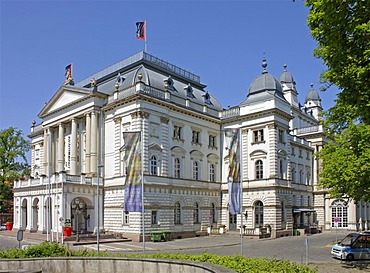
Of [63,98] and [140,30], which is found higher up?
[140,30]

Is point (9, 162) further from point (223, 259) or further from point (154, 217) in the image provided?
point (223, 259)

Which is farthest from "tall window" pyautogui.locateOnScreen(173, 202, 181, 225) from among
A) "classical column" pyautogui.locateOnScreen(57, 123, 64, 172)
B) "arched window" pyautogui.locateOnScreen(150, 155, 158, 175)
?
"classical column" pyautogui.locateOnScreen(57, 123, 64, 172)

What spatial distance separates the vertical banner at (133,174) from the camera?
24.8 m

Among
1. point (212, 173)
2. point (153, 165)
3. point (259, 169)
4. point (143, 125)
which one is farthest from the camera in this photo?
point (212, 173)

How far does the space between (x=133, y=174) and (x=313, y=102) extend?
63.1 metres

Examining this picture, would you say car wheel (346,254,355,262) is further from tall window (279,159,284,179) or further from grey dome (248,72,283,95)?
grey dome (248,72,283,95)

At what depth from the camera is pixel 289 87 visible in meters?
71.4

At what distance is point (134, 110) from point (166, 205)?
9.41 m

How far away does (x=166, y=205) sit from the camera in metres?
39.7

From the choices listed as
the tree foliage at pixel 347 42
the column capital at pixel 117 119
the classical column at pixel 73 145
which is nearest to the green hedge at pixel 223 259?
the tree foliage at pixel 347 42

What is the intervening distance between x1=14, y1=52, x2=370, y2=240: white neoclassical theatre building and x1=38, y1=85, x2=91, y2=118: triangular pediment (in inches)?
4.5

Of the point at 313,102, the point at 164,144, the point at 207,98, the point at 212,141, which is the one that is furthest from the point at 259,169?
the point at 313,102

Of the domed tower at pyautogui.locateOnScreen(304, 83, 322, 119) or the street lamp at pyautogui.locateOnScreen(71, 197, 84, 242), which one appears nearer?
the street lamp at pyautogui.locateOnScreen(71, 197, 84, 242)

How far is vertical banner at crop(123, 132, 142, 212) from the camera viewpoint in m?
24.8
